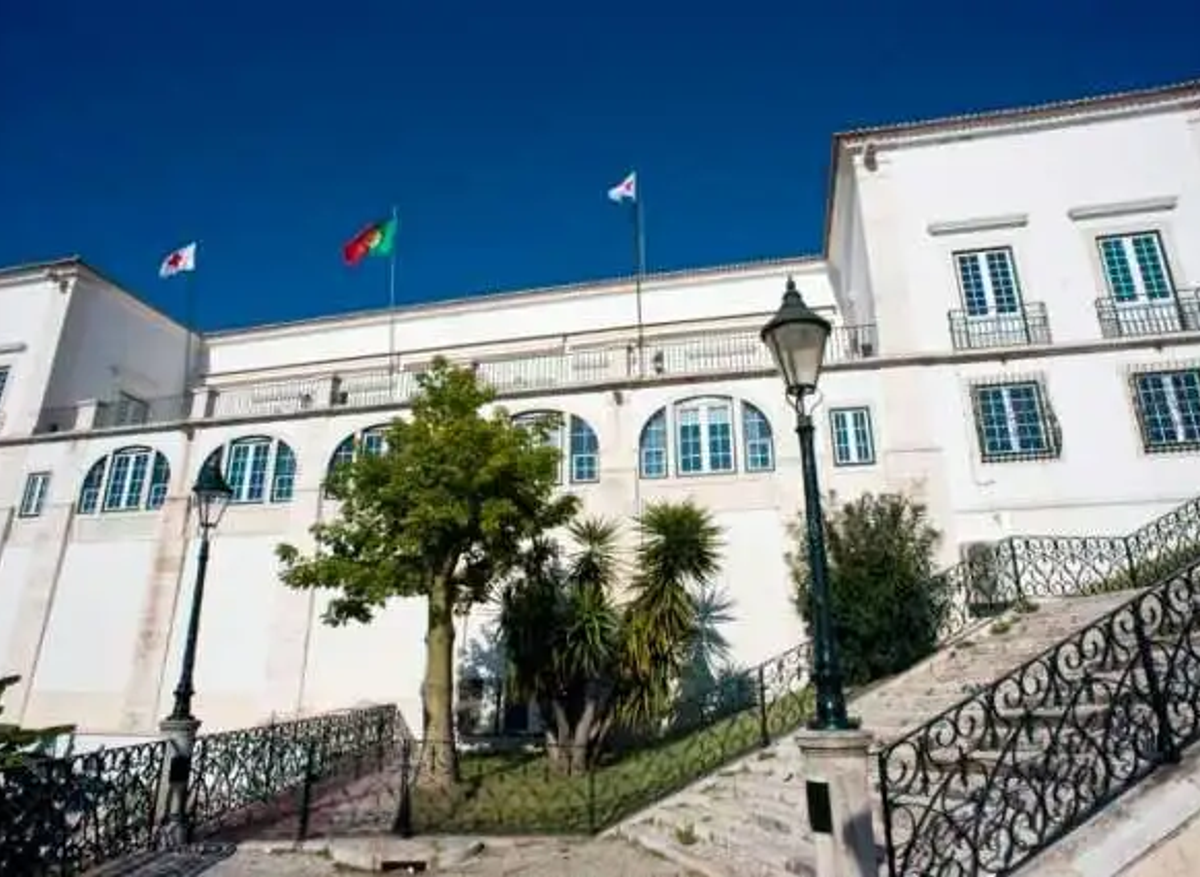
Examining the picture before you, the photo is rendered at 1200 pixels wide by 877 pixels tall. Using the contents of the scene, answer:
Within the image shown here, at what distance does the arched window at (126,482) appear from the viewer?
20094mm

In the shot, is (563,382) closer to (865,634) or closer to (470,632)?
(470,632)

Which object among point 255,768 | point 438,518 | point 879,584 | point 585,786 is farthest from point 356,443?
point 879,584

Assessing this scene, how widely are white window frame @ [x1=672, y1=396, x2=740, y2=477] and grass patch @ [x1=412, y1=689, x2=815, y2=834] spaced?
5.71m

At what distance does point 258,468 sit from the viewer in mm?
19750

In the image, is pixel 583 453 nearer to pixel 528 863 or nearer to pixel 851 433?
pixel 851 433

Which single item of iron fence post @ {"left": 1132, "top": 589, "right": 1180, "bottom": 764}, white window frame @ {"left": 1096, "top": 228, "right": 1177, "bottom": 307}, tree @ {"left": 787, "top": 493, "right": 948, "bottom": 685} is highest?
white window frame @ {"left": 1096, "top": 228, "right": 1177, "bottom": 307}

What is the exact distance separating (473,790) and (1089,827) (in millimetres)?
8513

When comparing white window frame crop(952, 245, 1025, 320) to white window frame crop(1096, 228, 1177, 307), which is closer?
white window frame crop(1096, 228, 1177, 307)

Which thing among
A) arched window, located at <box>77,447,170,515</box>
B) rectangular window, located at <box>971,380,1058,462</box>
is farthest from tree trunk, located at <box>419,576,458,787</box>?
arched window, located at <box>77,447,170,515</box>

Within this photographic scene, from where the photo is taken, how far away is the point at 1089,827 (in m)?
4.54

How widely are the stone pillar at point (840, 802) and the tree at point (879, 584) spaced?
23.0 ft

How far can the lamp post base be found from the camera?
8.23m

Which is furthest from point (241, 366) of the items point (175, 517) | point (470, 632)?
point (470, 632)

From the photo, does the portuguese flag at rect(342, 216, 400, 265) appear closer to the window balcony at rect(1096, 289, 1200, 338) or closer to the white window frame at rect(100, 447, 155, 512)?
the white window frame at rect(100, 447, 155, 512)
